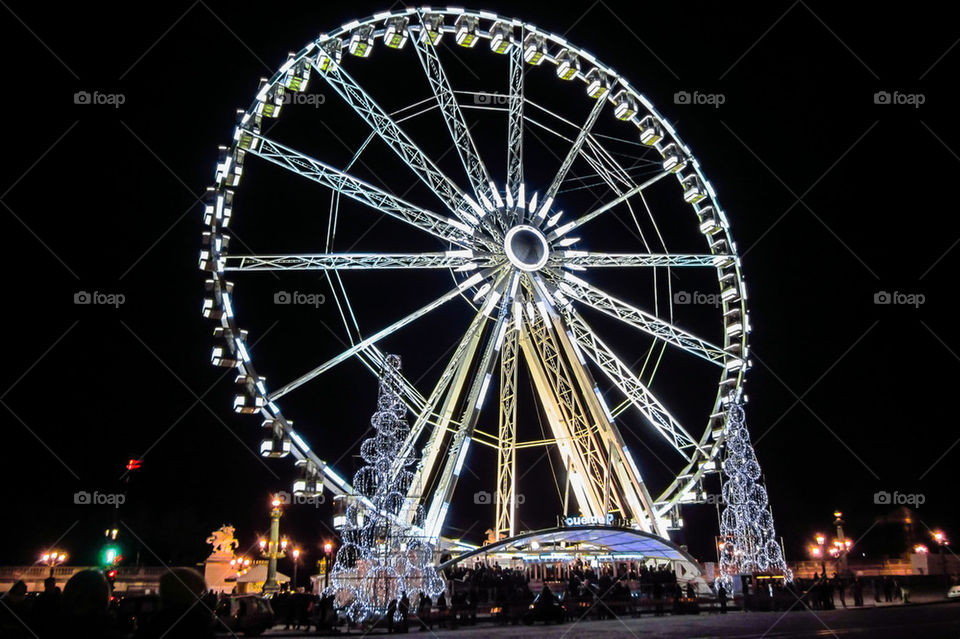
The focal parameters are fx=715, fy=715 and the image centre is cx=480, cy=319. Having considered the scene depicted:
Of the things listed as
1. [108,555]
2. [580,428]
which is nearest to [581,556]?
[580,428]

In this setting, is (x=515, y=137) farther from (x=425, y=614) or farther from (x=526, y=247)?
(x=425, y=614)

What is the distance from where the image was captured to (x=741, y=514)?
24812 millimetres

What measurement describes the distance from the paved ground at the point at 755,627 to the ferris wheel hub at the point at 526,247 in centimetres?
1033

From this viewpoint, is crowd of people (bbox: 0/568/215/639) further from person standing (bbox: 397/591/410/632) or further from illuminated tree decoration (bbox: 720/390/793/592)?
illuminated tree decoration (bbox: 720/390/793/592)

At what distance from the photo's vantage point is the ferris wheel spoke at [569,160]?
22672 millimetres

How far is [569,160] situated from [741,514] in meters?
13.5

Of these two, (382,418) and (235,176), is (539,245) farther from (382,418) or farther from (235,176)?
(235,176)

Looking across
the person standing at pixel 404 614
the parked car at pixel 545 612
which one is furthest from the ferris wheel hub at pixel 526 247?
the person standing at pixel 404 614

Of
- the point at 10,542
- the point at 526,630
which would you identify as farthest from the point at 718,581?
the point at 10,542

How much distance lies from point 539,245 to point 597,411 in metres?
5.35

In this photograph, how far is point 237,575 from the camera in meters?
37.6

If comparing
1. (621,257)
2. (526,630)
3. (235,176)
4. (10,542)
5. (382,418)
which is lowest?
(526,630)

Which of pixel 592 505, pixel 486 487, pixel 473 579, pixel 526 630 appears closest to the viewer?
pixel 526 630

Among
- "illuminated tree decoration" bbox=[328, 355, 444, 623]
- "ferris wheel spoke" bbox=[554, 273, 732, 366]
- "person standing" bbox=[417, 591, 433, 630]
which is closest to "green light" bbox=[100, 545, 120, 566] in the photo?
"illuminated tree decoration" bbox=[328, 355, 444, 623]
